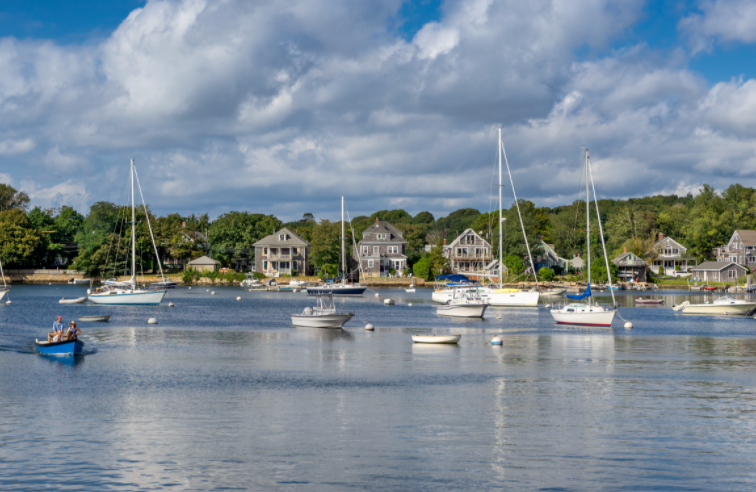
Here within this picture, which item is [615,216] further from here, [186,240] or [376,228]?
[186,240]

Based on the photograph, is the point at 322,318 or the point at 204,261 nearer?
the point at 322,318

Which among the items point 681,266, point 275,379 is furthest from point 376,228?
point 275,379

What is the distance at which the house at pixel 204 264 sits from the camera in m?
155

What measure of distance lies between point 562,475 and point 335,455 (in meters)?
6.69

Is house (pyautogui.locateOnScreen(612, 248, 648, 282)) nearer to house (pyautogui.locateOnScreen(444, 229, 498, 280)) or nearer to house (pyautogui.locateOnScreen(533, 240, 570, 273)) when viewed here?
house (pyautogui.locateOnScreen(533, 240, 570, 273))

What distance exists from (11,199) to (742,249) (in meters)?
165

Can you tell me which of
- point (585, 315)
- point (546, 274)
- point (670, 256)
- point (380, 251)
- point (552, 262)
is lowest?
point (585, 315)

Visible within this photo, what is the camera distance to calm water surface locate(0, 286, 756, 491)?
20.0 m

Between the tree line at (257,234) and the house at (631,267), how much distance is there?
198 inches

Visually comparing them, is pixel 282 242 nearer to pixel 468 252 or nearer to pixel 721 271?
pixel 468 252

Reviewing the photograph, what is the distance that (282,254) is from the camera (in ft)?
522

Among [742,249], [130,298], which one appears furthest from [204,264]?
[742,249]

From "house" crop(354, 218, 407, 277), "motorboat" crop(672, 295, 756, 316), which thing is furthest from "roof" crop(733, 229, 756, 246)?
"motorboat" crop(672, 295, 756, 316)

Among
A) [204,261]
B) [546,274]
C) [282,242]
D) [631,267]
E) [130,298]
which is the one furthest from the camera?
[282,242]
